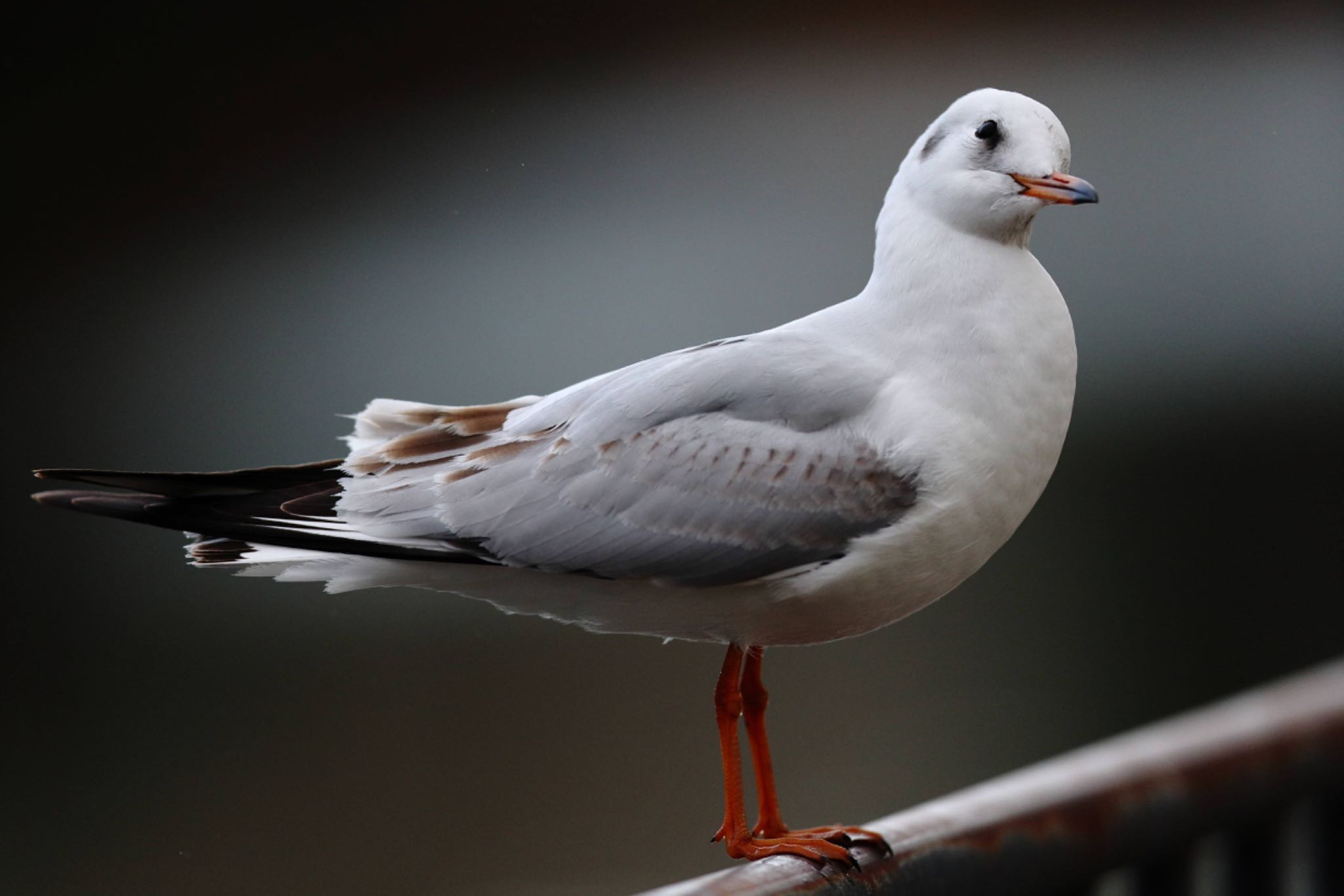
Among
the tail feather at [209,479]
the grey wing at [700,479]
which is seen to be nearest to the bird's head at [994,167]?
the grey wing at [700,479]

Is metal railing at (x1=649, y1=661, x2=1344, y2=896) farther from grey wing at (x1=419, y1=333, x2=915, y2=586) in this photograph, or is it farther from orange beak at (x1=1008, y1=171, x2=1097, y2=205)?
orange beak at (x1=1008, y1=171, x2=1097, y2=205)

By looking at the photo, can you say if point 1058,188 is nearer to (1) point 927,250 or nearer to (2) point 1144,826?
(1) point 927,250

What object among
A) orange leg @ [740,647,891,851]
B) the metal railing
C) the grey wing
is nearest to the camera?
the metal railing

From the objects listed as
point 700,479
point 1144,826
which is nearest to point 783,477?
point 700,479

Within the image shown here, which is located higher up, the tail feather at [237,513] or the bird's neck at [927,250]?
the bird's neck at [927,250]

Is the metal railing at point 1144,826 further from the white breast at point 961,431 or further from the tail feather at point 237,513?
the tail feather at point 237,513

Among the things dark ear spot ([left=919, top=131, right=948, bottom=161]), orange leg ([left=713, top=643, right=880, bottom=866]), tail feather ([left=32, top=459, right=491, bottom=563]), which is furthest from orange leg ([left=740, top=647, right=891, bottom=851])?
dark ear spot ([left=919, top=131, right=948, bottom=161])

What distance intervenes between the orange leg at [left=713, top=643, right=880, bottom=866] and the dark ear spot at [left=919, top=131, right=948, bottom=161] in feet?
1.29

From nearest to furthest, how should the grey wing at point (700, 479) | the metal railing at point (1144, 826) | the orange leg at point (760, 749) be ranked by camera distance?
1. the metal railing at point (1144, 826)
2. the grey wing at point (700, 479)
3. the orange leg at point (760, 749)

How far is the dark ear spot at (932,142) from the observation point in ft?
3.34

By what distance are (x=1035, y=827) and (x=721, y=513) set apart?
0.98 ft

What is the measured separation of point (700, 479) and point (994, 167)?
301mm

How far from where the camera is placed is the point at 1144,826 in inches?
36.5

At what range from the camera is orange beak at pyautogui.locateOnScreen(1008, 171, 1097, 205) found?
931 mm
